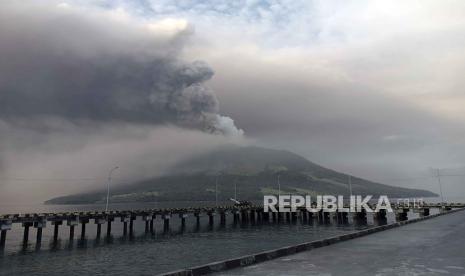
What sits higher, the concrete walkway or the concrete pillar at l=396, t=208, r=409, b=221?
the concrete walkway

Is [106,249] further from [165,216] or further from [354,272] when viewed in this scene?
[354,272]

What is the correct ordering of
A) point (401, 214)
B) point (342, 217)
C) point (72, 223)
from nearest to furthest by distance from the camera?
point (72, 223)
point (401, 214)
point (342, 217)

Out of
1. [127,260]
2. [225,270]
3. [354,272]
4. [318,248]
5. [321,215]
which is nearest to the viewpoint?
[354,272]

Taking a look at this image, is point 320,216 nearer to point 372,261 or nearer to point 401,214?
point 401,214

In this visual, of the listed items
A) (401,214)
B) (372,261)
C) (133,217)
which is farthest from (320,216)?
(372,261)

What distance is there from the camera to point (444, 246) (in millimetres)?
22781

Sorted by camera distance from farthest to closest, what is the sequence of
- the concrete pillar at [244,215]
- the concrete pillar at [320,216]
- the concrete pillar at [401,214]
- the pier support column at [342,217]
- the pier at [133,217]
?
the concrete pillar at [244,215] < the concrete pillar at [320,216] < the pier support column at [342,217] < the concrete pillar at [401,214] < the pier at [133,217]

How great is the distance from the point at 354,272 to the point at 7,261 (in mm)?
46164

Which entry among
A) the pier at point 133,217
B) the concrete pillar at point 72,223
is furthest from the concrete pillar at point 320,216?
the concrete pillar at point 72,223

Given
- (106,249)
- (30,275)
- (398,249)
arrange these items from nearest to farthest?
(398,249) < (30,275) < (106,249)

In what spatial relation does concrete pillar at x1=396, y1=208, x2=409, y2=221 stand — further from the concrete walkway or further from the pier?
the concrete walkway

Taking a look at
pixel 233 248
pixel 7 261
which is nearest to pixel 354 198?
pixel 233 248

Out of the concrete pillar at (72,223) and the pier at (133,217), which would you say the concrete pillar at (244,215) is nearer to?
the pier at (133,217)

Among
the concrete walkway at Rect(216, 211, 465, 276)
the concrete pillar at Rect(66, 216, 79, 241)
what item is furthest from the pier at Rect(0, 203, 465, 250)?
the concrete walkway at Rect(216, 211, 465, 276)
